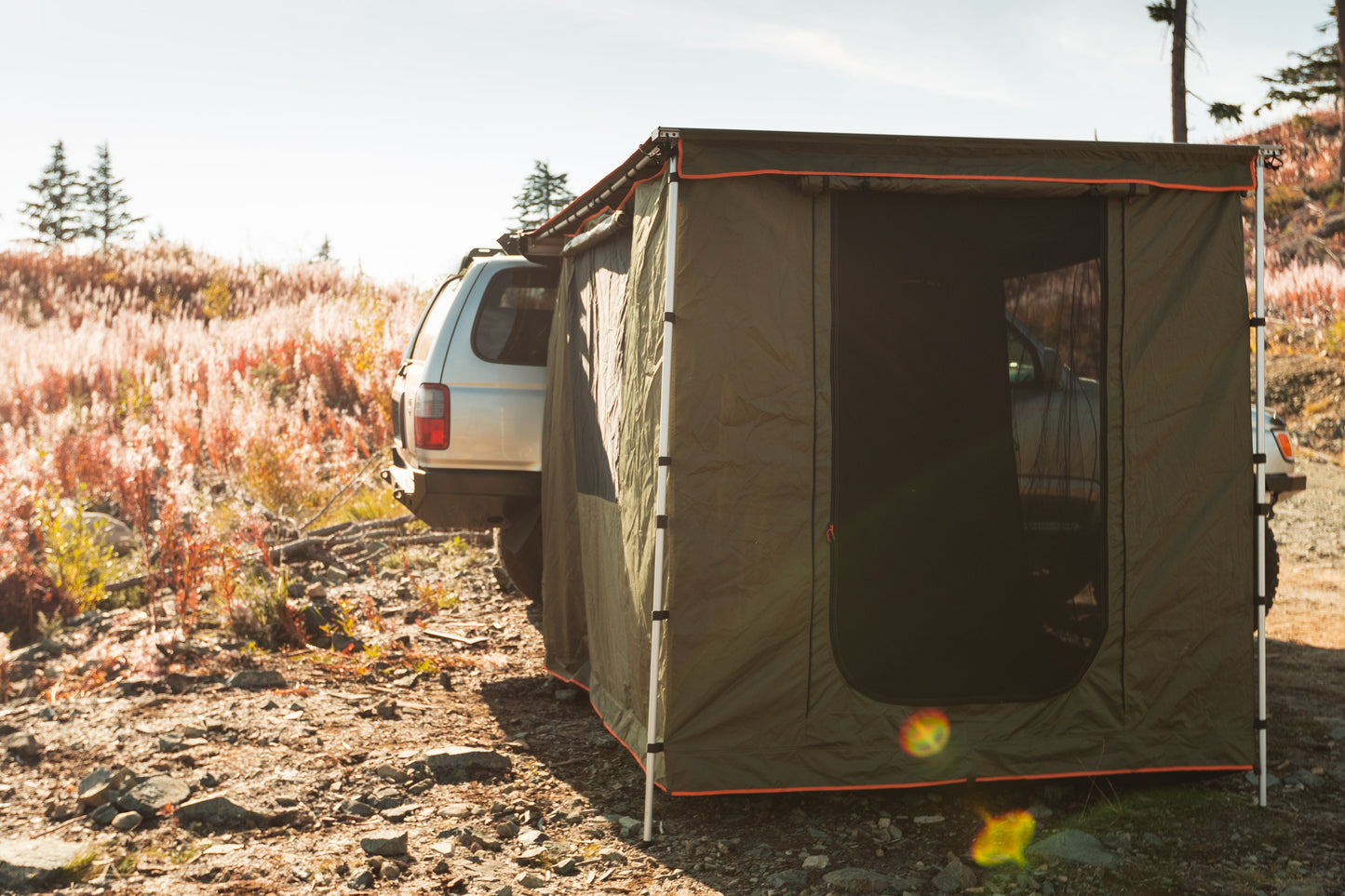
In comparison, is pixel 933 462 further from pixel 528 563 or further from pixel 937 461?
pixel 528 563

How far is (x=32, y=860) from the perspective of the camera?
3.80 meters

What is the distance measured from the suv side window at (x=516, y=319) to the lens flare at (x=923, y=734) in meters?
3.36

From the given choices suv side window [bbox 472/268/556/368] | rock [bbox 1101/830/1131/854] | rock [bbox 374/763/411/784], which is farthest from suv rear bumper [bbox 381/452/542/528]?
rock [bbox 1101/830/1131/854]

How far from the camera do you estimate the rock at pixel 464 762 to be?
15.6 ft

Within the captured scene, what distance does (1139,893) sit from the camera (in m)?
3.62

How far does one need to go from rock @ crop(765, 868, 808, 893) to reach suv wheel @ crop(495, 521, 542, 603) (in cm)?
320

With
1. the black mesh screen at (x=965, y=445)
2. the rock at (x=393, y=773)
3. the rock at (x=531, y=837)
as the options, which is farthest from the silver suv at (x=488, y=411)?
the black mesh screen at (x=965, y=445)

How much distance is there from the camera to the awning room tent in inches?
163

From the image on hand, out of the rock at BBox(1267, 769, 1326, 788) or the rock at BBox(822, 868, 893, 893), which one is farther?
the rock at BBox(1267, 769, 1326, 788)

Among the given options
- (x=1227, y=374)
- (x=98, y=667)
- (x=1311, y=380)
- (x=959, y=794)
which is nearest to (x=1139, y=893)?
(x=959, y=794)

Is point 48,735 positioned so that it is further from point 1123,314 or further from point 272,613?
point 1123,314

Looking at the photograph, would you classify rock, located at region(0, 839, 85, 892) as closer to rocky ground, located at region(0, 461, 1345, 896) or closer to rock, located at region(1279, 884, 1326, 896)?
rocky ground, located at region(0, 461, 1345, 896)

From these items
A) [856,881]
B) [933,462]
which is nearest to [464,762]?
[856,881]

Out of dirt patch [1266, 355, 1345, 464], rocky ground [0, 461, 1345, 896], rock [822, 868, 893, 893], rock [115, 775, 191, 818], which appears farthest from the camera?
dirt patch [1266, 355, 1345, 464]
